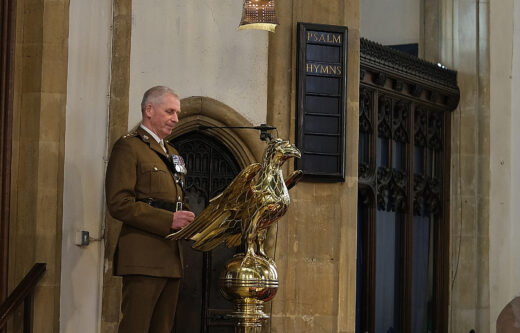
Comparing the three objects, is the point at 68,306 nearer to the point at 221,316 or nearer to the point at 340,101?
the point at 221,316

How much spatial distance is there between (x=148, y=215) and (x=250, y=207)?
21.3 inches

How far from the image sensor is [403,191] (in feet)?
37.1

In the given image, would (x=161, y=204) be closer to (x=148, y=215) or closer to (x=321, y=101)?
(x=148, y=215)

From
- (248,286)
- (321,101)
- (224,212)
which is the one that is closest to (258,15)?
(321,101)

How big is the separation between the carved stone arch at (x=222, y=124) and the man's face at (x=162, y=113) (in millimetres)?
1589

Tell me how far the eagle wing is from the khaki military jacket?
13 centimetres

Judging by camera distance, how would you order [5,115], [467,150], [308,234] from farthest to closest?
[467,150]
[308,234]
[5,115]

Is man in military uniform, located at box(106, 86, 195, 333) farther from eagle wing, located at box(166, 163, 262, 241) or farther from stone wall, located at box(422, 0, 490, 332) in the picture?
stone wall, located at box(422, 0, 490, 332)

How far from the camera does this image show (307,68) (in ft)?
28.8

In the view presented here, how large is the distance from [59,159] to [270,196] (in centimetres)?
175

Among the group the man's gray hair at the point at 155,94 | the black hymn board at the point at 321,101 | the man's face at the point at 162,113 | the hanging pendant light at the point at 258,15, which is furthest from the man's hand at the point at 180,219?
the black hymn board at the point at 321,101

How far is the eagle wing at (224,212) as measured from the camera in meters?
6.62

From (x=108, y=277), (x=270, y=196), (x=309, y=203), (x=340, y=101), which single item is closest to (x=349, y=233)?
(x=309, y=203)

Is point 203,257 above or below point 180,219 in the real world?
below
